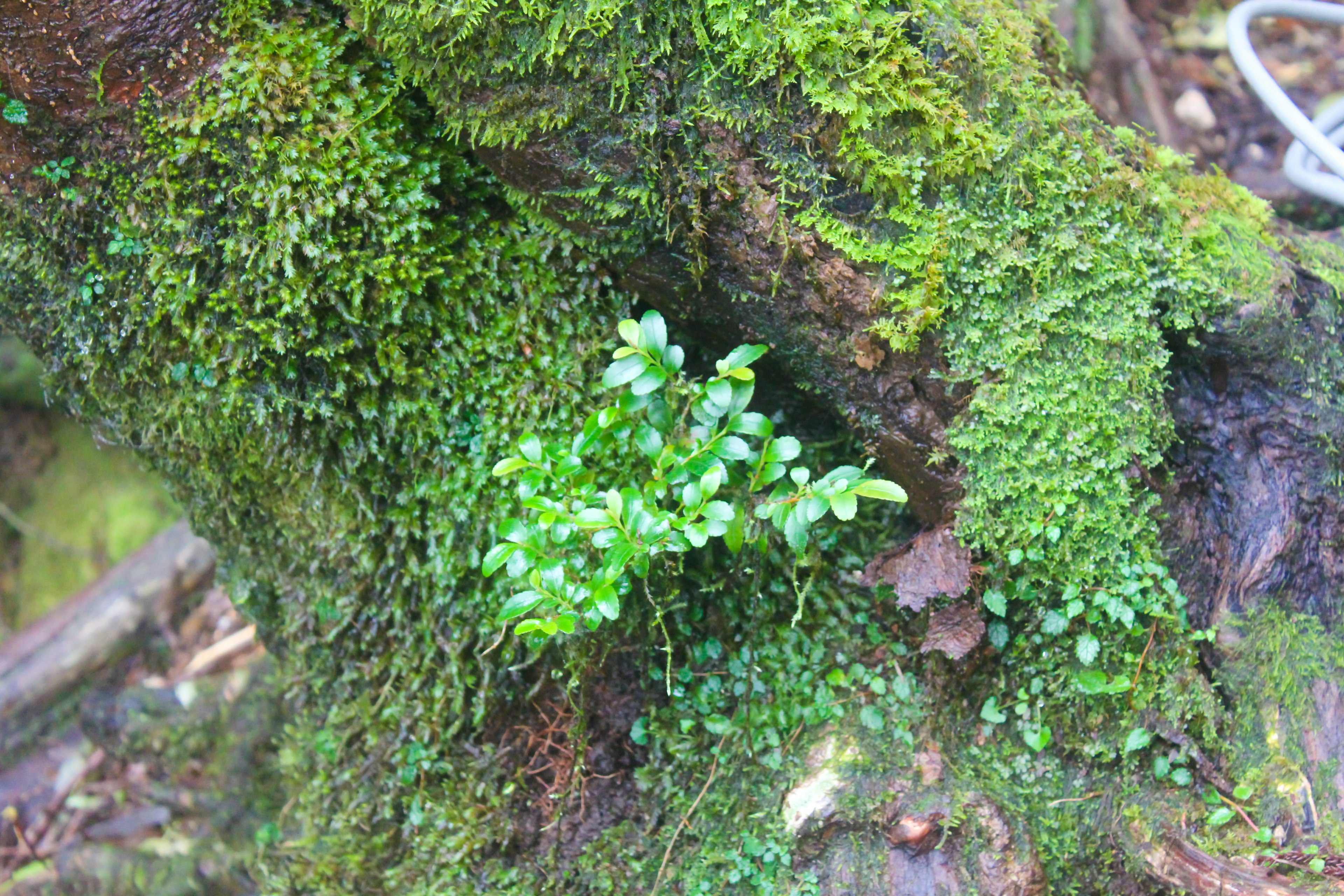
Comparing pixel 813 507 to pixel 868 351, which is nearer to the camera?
pixel 813 507

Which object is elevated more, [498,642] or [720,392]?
[720,392]

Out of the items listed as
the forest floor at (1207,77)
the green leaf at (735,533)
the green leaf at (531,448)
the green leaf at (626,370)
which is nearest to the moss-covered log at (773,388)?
the green leaf at (735,533)

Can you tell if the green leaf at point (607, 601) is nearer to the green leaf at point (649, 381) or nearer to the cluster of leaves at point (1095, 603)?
the green leaf at point (649, 381)

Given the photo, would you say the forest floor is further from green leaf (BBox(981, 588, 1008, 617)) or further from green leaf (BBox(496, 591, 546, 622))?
green leaf (BBox(496, 591, 546, 622))

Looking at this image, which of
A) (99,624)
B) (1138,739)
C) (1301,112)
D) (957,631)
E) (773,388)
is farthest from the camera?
(99,624)

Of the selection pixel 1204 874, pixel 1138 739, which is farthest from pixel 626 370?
pixel 1204 874

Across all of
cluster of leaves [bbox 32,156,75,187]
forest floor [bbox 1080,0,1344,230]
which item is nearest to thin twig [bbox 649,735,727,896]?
cluster of leaves [bbox 32,156,75,187]

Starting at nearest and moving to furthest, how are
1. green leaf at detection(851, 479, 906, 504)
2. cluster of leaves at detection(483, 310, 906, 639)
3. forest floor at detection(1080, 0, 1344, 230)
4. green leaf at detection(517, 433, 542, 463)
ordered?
green leaf at detection(851, 479, 906, 504) < cluster of leaves at detection(483, 310, 906, 639) < green leaf at detection(517, 433, 542, 463) < forest floor at detection(1080, 0, 1344, 230)

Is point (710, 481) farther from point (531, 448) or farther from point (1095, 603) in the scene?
point (1095, 603)
